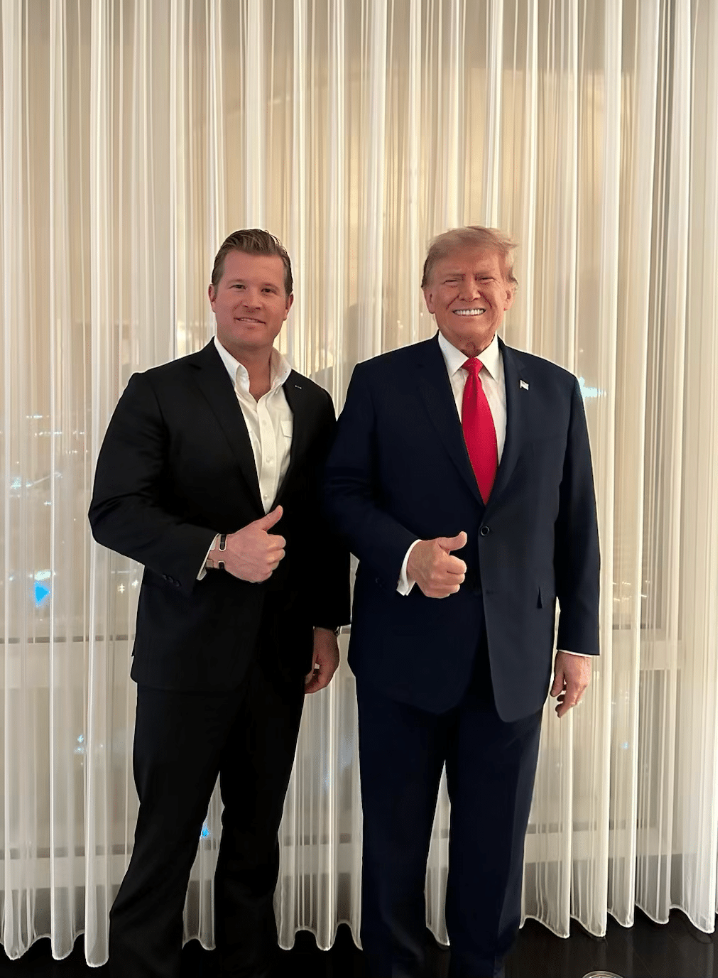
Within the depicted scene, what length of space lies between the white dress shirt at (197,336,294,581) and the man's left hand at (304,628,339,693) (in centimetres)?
37

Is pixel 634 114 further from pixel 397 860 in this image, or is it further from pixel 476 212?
pixel 397 860

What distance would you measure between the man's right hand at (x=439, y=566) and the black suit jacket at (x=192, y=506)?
36 cm

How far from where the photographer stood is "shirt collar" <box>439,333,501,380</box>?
1825 mm

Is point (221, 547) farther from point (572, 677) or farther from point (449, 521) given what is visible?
point (572, 677)

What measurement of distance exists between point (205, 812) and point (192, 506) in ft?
2.41

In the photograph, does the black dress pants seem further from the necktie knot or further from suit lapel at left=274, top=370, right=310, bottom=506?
the necktie knot

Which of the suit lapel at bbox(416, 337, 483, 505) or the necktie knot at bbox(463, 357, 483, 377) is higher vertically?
the necktie knot at bbox(463, 357, 483, 377)

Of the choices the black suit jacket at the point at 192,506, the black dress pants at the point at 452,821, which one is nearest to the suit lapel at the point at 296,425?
the black suit jacket at the point at 192,506

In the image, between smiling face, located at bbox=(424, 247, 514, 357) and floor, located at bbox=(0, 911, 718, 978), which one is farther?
floor, located at bbox=(0, 911, 718, 978)

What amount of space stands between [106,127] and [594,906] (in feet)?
8.35

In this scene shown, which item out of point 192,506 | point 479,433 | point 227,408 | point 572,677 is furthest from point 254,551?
point 572,677

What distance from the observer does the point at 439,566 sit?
1597 mm

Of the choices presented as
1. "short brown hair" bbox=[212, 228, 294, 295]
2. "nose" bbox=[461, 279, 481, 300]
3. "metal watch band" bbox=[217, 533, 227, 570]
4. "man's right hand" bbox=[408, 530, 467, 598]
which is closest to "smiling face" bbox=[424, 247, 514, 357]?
"nose" bbox=[461, 279, 481, 300]

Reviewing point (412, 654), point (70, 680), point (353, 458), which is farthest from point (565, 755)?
point (70, 680)
